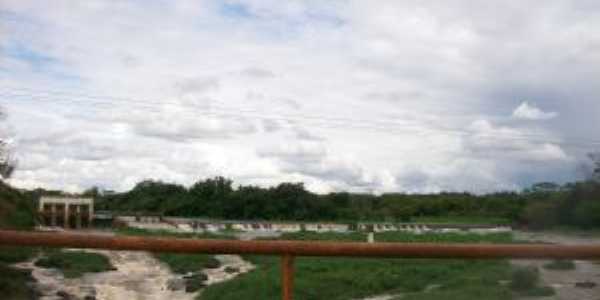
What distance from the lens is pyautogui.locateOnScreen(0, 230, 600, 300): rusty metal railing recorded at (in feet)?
10.9

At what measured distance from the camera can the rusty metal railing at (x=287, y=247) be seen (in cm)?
332

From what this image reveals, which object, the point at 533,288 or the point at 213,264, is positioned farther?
the point at 213,264

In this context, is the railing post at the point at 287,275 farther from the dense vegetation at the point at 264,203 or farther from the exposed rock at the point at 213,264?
the dense vegetation at the point at 264,203

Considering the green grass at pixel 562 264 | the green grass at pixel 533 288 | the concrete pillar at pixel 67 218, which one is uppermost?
the concrete pillar at pixel 67 218

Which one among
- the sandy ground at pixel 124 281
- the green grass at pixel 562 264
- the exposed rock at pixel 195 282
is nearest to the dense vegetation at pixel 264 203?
the exposed rock at pixel 195 282

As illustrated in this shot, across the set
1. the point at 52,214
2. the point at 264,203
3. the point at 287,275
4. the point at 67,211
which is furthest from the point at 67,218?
the point at 287,275

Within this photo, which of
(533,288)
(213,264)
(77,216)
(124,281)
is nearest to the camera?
(124,281)

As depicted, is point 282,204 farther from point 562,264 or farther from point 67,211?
point 562,264

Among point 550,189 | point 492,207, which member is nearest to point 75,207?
point 550,189

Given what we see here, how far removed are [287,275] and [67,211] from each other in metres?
61.3

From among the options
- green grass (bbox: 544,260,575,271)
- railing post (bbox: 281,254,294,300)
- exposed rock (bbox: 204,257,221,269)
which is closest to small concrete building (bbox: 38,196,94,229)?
exposed rock (bbox: 204,257,221,269)

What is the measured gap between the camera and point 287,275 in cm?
341

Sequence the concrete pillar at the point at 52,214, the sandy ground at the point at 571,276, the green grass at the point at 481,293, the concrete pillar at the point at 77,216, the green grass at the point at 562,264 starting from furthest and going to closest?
the concrete pillar at the point at 77,216
the concrete pillar at the point at 52,214
the sandy ground at the point at 571,276
the green grass at the point at 481,293
the green grass at the point at 562,264

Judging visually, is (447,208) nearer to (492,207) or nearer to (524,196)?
(492,207)
